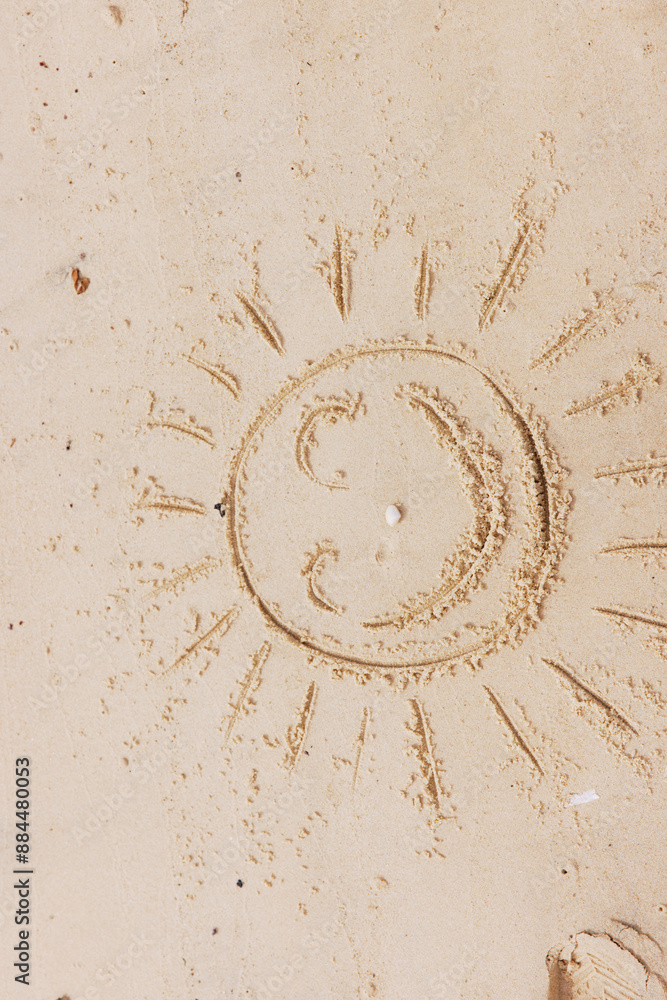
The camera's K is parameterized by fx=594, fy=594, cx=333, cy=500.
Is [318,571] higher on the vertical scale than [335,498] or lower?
lower

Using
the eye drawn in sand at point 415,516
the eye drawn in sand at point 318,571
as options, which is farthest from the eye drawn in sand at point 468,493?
the eye drawn in sand at point 318,571

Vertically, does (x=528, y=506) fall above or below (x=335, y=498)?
below

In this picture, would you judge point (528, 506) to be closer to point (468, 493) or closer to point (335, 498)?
point (468, 493)

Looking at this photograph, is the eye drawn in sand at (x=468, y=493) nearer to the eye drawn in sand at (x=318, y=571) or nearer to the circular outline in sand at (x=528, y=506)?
the circular outline in sand at (x=528, y=506)

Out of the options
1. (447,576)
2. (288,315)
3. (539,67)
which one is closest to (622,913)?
(447,576)

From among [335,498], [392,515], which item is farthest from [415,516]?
[335,498]

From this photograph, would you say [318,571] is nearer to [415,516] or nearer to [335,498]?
[335,498]
